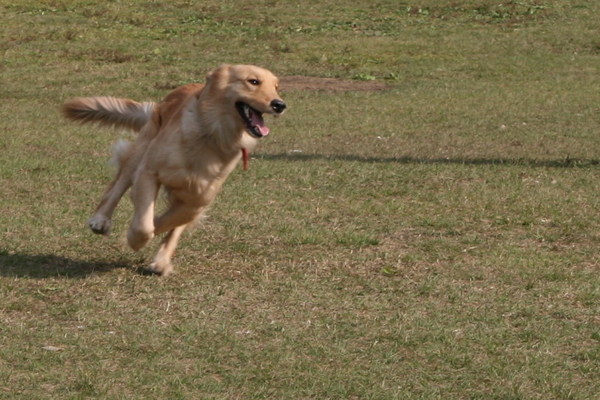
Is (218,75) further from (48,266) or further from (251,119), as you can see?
(48,266)

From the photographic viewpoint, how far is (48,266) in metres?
7.16

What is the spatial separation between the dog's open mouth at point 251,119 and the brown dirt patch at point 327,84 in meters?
11.1

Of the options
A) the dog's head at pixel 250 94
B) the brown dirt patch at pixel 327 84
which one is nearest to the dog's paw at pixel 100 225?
the dog's head at pixel 250 94

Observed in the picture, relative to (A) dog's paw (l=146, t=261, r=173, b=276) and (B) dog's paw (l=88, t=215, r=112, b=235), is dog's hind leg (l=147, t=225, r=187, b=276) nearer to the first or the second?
(A) dog's paw (l=146, t=261, r=173, b=276)

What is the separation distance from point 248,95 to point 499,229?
8.76 ft

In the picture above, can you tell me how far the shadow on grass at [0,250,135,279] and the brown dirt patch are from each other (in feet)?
35.8

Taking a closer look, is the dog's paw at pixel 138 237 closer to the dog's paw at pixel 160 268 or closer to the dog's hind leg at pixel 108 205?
the dog's paw at pixel 160 268

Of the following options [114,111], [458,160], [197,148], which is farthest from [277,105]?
[458,160]

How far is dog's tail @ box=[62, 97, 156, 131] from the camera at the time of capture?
8219mm

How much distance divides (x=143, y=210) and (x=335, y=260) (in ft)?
4.42

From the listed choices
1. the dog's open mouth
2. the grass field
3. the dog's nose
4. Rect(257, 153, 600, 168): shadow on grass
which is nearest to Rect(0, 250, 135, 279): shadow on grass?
the grass field

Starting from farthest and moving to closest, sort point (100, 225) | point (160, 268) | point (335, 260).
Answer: point (335, 260) → point (100, 225) → point (160, 268)

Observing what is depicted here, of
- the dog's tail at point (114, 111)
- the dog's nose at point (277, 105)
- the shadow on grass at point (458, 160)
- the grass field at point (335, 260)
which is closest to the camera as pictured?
the grass field at point (335, 260)

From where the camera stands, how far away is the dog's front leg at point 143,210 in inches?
271
